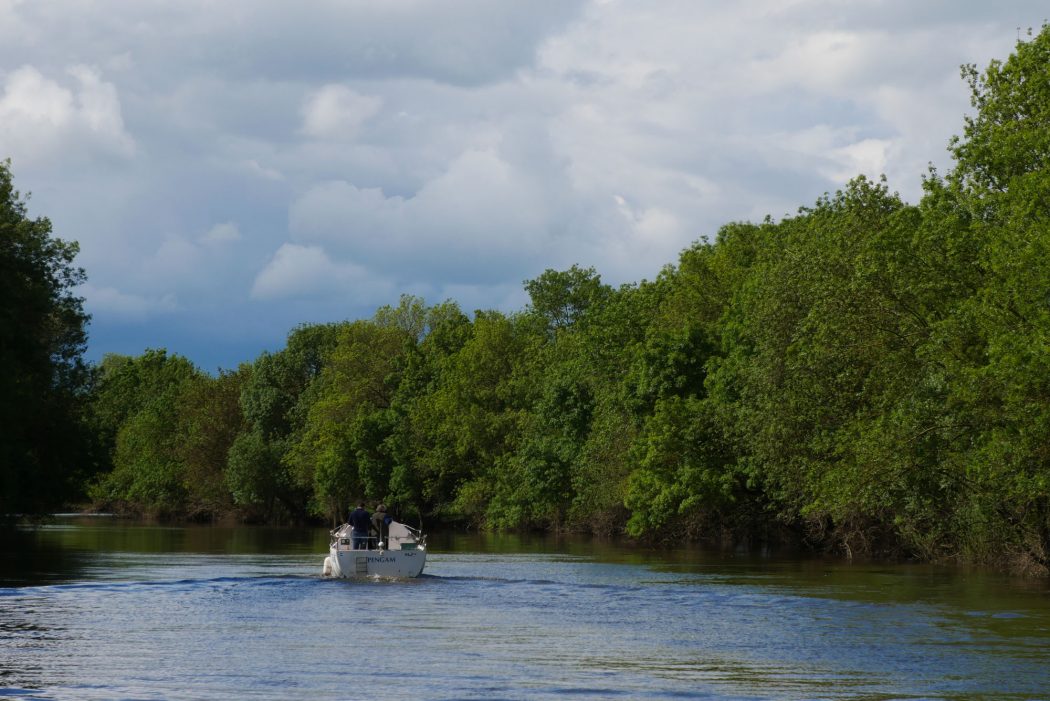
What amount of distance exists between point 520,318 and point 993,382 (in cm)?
8255

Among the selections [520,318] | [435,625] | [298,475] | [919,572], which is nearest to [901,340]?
[919,572]

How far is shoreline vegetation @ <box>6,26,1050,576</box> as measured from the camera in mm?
42406

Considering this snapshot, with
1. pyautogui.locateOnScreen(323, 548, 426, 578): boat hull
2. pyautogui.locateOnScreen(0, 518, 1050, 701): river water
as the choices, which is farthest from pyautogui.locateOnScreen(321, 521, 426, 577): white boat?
pyautogui.locateOnScreen(0, 518, 1050, 701): river water

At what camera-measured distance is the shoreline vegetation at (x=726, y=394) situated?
42.4m

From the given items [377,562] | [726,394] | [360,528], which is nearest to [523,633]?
[377,562]

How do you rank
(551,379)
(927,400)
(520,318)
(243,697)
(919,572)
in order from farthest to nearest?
(520,318), (551,379), (919,572), (927,400), (243,697)

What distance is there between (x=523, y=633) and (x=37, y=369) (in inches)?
1727

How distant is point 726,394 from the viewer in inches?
2618

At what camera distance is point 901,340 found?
48.2 m

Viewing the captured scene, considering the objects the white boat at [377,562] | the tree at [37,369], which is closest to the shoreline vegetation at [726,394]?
the tree at [37,369]

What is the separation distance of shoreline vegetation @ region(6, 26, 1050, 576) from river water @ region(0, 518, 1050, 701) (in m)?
4.27

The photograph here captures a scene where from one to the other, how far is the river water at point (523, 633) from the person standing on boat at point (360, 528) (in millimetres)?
2223

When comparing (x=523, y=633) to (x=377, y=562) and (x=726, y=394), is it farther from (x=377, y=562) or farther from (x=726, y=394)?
(x=726, y=394)

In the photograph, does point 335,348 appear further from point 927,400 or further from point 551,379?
point 927,400
